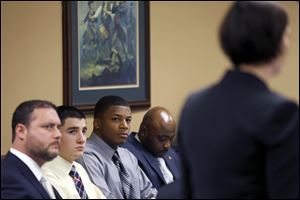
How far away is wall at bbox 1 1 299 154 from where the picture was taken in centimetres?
352

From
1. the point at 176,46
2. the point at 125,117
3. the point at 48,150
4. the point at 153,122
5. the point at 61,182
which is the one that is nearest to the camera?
the point at 48,150

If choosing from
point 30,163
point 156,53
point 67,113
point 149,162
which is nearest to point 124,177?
point 149,162

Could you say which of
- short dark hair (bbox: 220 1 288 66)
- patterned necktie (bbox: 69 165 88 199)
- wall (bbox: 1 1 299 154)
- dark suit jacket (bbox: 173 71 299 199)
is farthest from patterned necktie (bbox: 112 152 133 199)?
short dark hair (bbox: 220 1 288 66)

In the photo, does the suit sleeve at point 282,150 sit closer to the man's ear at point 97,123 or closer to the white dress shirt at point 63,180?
the white dress shirt at point 63,180

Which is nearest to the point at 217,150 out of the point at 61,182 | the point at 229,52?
the point at 229,52

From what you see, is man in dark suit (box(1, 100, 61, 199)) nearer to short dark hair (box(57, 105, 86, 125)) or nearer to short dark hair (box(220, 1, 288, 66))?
short dark hair (box(57, 105, 86, 125))

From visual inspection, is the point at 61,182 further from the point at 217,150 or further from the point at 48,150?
the point at 217,150

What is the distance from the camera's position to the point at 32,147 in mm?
2309

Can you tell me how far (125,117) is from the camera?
3334mm

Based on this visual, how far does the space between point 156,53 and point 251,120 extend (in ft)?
10.3

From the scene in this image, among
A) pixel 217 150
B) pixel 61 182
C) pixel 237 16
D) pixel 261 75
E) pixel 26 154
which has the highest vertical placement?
pixel 237 16

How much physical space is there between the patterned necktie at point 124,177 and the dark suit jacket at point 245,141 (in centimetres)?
174

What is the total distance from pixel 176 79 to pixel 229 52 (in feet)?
10.7

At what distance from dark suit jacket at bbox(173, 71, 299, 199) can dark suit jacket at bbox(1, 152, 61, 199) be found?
0.93 meters
